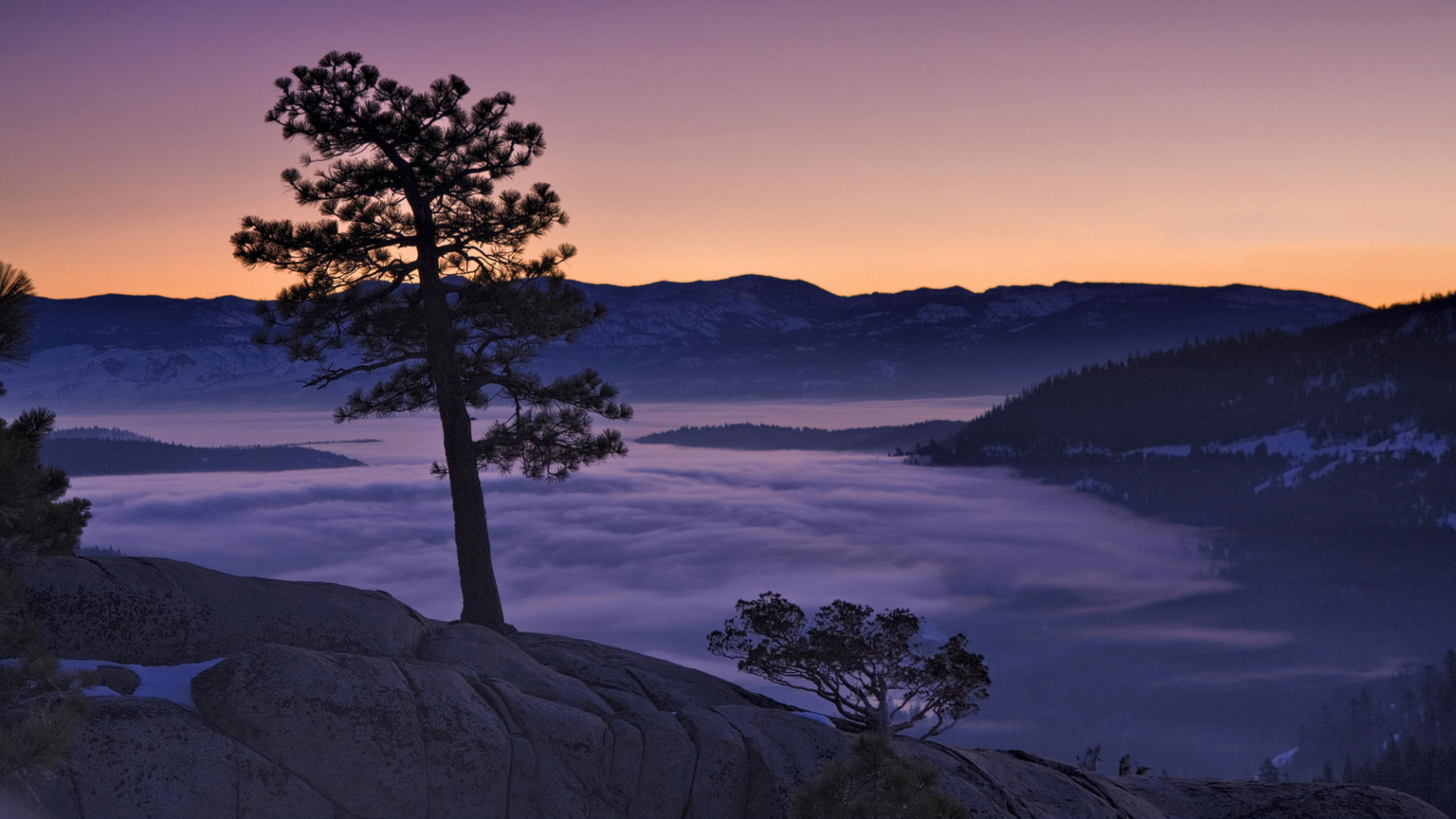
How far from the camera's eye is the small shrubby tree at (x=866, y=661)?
21.2m

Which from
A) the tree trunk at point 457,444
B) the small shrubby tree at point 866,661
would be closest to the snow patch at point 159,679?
the tree trunk at point 457,444

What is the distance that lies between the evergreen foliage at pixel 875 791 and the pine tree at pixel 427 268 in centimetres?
1261

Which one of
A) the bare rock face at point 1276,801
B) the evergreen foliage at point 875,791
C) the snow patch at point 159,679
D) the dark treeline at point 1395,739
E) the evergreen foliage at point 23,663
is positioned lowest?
the dark treeline at point 1395,739

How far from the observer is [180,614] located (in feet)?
46.1

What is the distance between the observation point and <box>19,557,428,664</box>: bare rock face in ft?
43.7

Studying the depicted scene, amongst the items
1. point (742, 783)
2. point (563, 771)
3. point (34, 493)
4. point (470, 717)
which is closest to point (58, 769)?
point (34, 493)

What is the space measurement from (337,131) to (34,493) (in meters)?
13.6

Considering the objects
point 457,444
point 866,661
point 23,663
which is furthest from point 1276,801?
point 23,663

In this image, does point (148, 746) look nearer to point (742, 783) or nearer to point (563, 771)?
point (563, 771)

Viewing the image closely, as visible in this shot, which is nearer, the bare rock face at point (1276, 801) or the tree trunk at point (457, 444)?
the bare rock face at point (1276, 801)

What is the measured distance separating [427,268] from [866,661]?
48.1 ft

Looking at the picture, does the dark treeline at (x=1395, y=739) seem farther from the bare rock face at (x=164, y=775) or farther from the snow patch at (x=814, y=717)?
the bare rock face at (x=164, y=775)

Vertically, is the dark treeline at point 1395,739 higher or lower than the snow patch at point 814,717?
lower

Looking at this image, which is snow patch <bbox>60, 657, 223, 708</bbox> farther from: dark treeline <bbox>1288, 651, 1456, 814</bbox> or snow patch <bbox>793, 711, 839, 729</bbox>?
dark treeline <bbox>1288, 651, 1456, 814</bbox>
